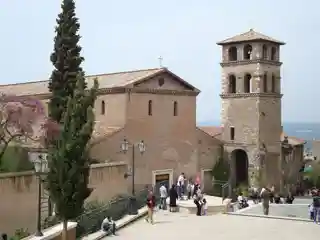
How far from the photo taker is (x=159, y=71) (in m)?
32.8

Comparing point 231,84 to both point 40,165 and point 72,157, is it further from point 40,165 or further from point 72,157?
point 40,165

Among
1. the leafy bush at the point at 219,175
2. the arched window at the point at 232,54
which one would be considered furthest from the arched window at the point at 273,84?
the leafy bush at the point at 219,175

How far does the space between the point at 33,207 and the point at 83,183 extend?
19.6ft

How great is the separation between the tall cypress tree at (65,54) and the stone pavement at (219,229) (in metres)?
10.4

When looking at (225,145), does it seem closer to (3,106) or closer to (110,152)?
(110,152)

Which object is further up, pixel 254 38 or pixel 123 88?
pixel 254 38

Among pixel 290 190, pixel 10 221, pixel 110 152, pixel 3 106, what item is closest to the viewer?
pixel 10 221

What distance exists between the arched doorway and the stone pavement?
73.5ft

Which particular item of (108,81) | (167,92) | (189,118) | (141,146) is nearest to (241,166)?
(189,118)

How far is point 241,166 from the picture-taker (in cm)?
4538

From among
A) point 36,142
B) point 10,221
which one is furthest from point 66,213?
point 36,142

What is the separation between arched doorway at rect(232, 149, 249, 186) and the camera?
4453 centimetres

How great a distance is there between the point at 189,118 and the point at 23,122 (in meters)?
14.4

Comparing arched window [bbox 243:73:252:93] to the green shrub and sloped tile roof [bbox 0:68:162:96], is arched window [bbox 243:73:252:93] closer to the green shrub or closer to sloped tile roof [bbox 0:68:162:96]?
sloped tile roof [bbox 0:68:162:96]
